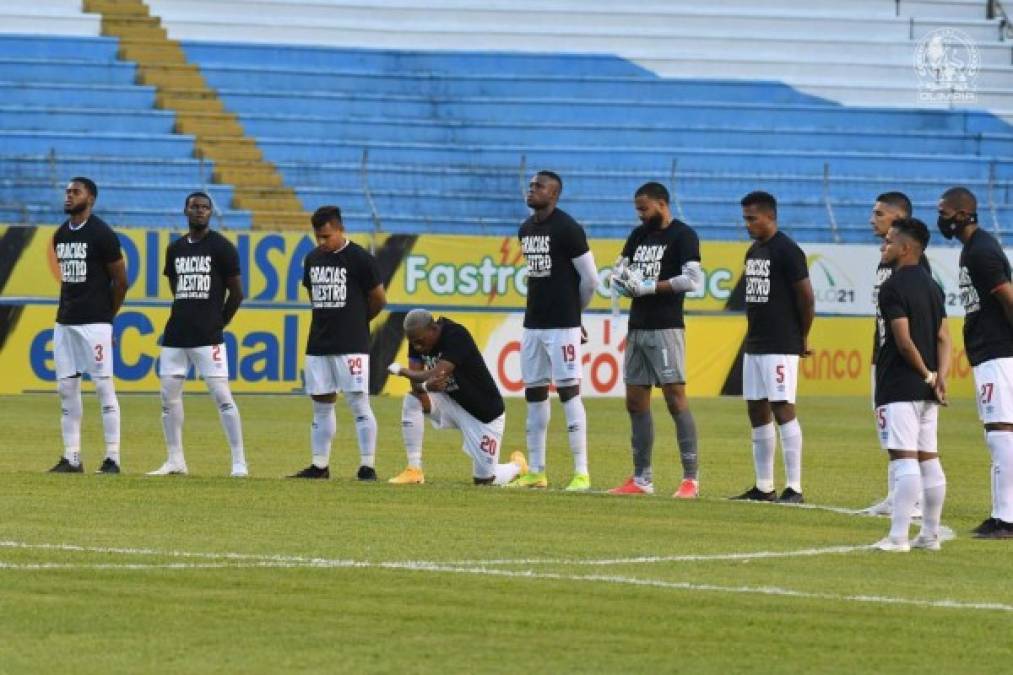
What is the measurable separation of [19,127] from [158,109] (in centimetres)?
257

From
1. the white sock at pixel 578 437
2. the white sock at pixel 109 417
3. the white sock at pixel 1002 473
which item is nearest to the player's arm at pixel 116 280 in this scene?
the white sock at pixel 109 417

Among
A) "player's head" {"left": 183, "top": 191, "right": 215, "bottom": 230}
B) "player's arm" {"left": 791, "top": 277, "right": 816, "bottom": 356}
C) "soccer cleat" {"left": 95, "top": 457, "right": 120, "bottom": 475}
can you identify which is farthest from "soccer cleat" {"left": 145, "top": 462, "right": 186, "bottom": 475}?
"player's arm" {"left": 791, "top": 277, "right": 816, "bottom": 356}

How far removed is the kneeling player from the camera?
16516mm

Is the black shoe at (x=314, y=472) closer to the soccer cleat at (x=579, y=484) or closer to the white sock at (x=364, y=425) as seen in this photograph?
the white sock at (x=364, y=425)

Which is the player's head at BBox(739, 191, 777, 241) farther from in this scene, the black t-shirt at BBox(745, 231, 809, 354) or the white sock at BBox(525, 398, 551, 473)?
the white sock at BBox(525, 398, 551, 473)

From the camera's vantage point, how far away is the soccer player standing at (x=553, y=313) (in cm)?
1644

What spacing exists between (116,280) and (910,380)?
7202mm

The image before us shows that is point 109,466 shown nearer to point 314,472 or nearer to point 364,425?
point 314,472

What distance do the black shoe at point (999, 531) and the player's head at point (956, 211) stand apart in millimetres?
1840

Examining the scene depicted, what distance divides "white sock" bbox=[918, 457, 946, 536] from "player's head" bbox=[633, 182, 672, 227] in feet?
13.7

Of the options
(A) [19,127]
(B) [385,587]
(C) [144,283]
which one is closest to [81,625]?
(B) [385,587]

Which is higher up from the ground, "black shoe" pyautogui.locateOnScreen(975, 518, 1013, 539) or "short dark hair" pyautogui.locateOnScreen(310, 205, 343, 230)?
"short dark hair" pyautogui.locateOnScreen(310, 205, 343, 230)

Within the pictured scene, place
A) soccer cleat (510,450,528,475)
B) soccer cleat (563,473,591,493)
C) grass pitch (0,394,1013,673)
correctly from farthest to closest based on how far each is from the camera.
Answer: soccer cleat (510,450,528,475) < soccer cleat (563,473,591,493) < grass pitch (0,394,1013,673)

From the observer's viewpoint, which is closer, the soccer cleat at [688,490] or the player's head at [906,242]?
the player's head at [906,242]
